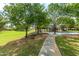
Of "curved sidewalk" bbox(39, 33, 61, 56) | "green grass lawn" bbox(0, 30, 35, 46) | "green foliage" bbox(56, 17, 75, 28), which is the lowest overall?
"curved sidewalk" bbox(39, 33, 61, 56)

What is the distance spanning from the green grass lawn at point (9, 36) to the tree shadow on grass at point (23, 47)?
1.8 inches

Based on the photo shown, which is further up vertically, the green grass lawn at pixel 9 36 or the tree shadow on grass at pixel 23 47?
the green grass lawn at pixel 9 36

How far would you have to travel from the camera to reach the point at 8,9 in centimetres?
271

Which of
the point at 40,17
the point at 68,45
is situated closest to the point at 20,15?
the point at 40,17

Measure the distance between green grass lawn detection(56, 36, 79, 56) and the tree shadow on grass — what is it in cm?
21

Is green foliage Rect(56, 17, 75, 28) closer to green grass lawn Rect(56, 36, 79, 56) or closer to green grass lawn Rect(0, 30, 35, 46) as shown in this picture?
green grass lawn Rect(56, 36, 79, 56)

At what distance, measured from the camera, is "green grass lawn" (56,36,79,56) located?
2699 millimetres

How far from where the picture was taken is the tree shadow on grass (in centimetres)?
271

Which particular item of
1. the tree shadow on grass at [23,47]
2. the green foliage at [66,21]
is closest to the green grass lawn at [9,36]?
the tree shadow on grass at [23,47]

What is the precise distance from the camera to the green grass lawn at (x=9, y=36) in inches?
106

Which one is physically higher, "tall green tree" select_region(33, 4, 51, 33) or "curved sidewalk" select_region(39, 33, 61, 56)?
"tall green tree" select_region(33, 4, 51, 33)

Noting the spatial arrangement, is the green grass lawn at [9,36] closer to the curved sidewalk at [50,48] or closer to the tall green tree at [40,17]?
the tall green tree at [40,17]

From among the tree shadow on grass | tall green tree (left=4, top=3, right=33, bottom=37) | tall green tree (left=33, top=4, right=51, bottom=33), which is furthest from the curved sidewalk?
tall green tree (left=4, top=3, right=33, bottom=37)

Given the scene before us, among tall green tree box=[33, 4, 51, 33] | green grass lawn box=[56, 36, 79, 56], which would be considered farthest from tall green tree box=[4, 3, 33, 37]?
green grass lawn box=[56, 36, 79, 56]
